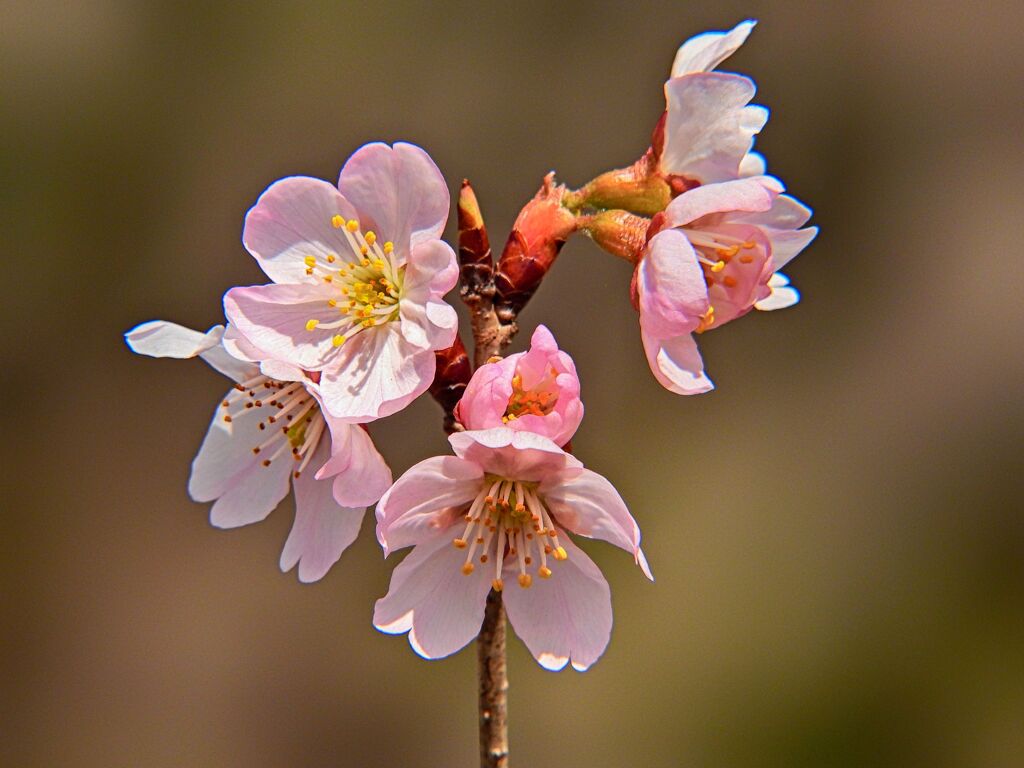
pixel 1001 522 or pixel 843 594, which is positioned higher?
pixel 1001 522

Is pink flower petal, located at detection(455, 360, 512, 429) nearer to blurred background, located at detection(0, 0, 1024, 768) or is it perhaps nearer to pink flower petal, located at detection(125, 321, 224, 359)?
pink flower petal, located at detection(125, 321, 224, 359)

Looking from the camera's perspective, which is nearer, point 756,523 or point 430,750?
point 430,750

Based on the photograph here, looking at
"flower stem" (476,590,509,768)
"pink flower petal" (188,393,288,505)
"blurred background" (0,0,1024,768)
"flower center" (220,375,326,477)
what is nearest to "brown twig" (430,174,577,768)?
"flower stem" (476,590,509,768)

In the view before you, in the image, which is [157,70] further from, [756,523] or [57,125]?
[756,523]

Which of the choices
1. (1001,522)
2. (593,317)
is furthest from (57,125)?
(1001,522)

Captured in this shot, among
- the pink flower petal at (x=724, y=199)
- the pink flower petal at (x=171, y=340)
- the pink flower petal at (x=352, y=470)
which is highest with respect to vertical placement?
the pink flower petal at (x=724, y=199)

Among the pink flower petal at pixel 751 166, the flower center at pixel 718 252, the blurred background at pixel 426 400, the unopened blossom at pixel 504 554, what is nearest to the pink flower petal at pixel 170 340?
the unopened blossom at pixel 504 554

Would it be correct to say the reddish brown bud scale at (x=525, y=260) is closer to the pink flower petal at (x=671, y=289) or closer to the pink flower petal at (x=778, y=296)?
the pink flower petal at (x=671, y=289)
